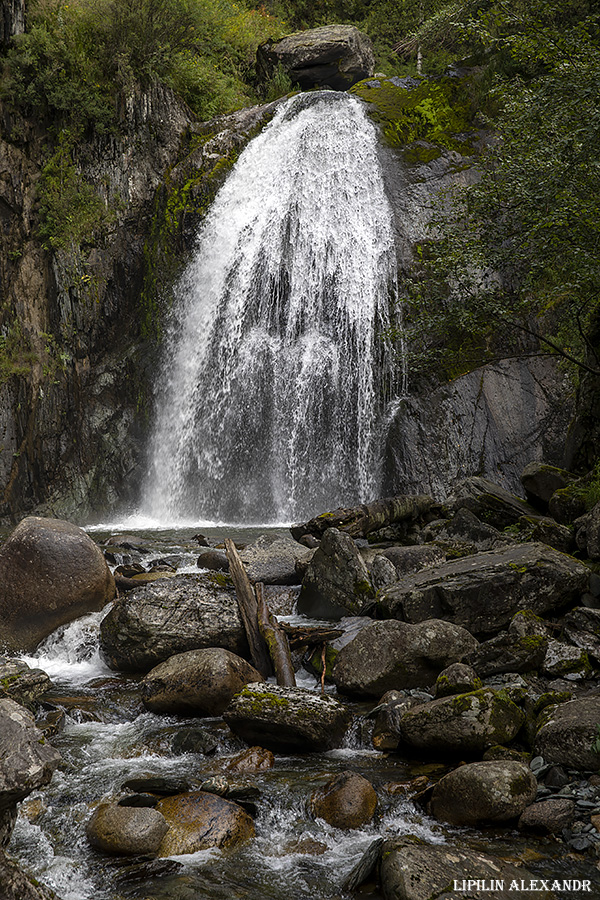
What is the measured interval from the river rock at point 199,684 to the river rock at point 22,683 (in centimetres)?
96

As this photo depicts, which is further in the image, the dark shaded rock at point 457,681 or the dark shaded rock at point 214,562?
the dark shaded rock at point 214,562

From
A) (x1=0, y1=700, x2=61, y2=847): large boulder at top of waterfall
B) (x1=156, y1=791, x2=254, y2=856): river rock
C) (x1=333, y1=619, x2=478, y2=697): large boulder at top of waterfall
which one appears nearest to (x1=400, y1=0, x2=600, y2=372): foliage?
(x1=333, y1=619, x2=478, y2=697): large boulder at top of waterfall

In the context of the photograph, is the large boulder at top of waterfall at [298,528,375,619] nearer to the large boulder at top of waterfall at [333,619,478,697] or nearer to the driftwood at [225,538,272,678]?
the driftwood at [225,538,272,678]

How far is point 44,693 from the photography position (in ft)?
19.5

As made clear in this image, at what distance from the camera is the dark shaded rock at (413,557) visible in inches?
329

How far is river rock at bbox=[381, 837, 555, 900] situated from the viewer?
301cm

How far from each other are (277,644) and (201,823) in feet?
8.57

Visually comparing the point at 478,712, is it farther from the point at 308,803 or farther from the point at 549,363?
the point at 549,363

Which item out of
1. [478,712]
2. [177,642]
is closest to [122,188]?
[177,642]

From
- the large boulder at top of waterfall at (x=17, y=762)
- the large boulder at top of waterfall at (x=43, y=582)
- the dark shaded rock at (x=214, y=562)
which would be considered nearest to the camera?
the large boulder at top of waterfall at (x=17, y=762)

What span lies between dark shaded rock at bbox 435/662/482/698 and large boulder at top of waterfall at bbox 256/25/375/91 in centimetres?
2472

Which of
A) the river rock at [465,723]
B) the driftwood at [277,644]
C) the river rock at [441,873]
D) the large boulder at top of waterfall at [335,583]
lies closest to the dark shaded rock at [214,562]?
the large boulder at top of waterfall at [335,583]

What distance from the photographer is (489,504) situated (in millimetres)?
9859

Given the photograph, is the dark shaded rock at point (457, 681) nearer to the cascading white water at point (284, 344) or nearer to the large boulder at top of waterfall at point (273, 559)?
the large boulder at top of waterfall at point (273, 559)
